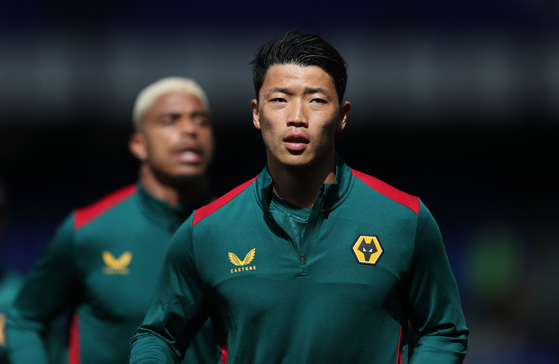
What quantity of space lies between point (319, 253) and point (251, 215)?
0.91 feet

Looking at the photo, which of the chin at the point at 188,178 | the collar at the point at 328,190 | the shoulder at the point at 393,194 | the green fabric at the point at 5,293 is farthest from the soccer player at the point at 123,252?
the shoulder at the point at 393,194

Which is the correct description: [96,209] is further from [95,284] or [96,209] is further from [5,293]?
[5,293]

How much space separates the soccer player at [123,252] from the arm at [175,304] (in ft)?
3.65

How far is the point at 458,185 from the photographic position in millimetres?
13586

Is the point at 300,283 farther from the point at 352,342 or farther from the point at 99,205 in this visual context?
the point at 99,205

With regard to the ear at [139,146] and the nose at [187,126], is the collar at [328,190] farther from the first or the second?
the ear at [139,146]

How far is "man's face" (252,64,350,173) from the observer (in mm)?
2213

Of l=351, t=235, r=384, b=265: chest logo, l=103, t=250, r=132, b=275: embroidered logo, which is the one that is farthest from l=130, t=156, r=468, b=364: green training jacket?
l=103, t=250, r=132, b=275: embroidered logo

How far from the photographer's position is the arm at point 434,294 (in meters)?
2.18

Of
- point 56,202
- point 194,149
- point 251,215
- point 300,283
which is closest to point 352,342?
point 300,283

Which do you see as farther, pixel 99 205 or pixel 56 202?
pixel 56 202

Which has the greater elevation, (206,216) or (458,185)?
(206,216)

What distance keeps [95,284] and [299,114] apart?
1.91m

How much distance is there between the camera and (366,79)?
40.8ft
